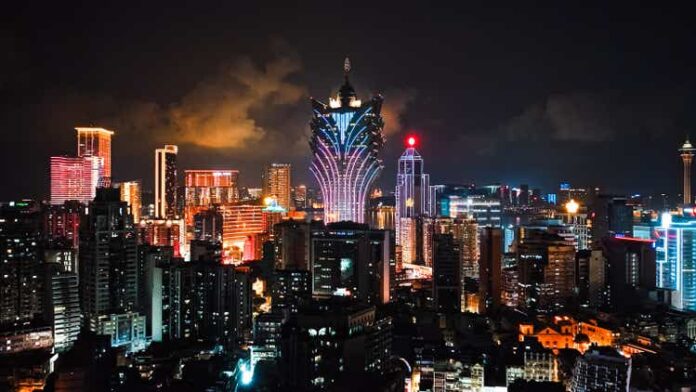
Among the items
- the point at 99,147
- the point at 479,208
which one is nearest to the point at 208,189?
the point at 99,147

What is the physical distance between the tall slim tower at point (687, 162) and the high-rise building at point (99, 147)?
1122 centimetres

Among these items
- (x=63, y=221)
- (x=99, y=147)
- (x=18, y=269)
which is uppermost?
(x=99, y=147)

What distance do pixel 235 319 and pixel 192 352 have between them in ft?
5.88

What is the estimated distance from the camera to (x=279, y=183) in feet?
76.2

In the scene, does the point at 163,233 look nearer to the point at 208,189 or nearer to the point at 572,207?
the point at 208,189

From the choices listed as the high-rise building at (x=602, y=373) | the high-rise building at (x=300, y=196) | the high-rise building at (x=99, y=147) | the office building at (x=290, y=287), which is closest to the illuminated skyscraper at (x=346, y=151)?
the high-rise building at (x=300, y=196)

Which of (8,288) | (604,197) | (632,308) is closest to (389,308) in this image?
(632,308)

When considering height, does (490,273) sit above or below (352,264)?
below

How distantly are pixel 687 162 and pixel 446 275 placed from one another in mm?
5998

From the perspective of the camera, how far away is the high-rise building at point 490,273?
13.1 metres

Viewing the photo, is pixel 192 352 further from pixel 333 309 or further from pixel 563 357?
pixel 563 357

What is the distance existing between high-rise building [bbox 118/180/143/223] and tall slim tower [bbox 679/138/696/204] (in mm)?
11745

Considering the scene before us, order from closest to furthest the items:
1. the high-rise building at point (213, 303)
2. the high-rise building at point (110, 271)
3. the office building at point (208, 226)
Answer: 1. the high-rise building at point (110, 271)
2. the high-rise building at point (213, 303)
3. the office building at point (208, 226)

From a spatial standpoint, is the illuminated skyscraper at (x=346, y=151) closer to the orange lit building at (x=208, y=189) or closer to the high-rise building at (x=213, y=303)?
the orange lit building at (x=208, y=189)
